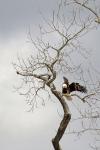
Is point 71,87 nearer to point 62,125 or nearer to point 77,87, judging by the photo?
point 77,87

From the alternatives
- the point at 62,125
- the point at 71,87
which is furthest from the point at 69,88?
the point at 62,125

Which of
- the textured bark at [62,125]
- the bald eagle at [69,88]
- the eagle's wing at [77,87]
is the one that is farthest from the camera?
the eagle's wing at [77,87]

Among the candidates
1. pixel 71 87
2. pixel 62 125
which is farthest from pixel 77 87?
pixel 62 125

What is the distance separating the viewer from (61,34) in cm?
1283

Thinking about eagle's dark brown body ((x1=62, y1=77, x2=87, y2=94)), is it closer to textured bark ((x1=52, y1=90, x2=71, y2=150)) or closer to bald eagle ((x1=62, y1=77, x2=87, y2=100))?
bald eagle ((x1=62, y1=77, x2=87, y2=100))

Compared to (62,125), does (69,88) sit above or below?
above

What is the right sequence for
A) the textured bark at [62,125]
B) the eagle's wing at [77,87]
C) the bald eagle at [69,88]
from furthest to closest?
the eagle's wing at [77,87] < the bald eagle at [69,88] < the textured bark at [62,125]

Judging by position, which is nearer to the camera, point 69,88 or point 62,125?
point 62,125

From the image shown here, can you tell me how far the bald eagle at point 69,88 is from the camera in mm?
12219

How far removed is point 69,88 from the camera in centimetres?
1236

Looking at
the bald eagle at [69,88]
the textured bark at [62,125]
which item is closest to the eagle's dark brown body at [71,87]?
the bald eagle at [69,88]

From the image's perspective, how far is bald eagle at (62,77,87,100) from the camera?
12.2m

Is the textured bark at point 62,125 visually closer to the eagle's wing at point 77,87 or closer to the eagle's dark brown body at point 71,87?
the eagle's dark brown body at point 71,87

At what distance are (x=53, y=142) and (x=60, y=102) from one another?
102 centimetres
